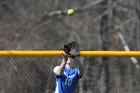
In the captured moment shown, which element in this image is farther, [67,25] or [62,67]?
[67,25]

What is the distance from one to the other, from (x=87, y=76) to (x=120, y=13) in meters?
12.0

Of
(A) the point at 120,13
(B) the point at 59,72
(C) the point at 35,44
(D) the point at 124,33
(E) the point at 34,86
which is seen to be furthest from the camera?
(A) the point at 120,13

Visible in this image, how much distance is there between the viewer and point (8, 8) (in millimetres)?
20219

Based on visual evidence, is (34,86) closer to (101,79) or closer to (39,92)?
(39,92)

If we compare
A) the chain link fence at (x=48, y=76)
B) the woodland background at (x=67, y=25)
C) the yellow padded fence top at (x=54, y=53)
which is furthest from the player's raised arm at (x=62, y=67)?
the woodland background at (x=67, y=25)

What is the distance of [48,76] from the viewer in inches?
357

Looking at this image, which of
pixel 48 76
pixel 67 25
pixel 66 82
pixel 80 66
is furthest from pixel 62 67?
pixel 67 25

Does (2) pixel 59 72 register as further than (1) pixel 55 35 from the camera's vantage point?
No

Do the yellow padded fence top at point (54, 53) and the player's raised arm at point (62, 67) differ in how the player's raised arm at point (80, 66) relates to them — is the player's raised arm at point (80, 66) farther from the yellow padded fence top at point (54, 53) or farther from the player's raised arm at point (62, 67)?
the player's raised arm at point (62, 67)

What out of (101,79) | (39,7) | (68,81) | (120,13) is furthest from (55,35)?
(68,81)

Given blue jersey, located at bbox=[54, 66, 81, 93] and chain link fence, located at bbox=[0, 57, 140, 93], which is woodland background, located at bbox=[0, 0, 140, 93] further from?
blue jersey, located at bbox=[54, 66, 81, 93]

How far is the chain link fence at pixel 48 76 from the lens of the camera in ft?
29.8

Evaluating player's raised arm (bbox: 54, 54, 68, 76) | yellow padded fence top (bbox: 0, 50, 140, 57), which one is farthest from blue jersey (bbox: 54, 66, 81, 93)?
yellow padded fence top (bbox: 0, 50, 140, 57)

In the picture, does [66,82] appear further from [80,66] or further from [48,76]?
[48,76]
